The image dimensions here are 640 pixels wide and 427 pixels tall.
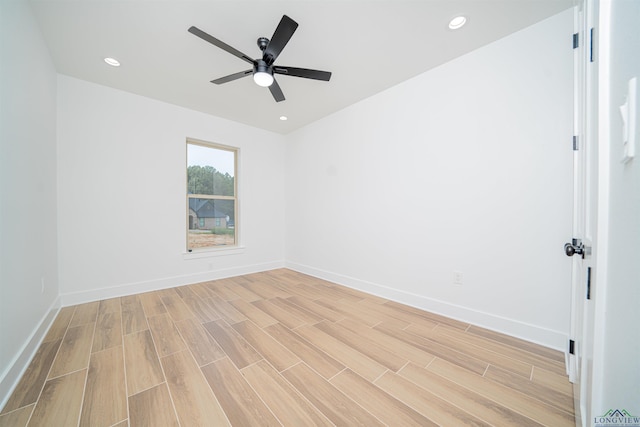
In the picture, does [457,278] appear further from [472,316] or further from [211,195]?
[211,195]

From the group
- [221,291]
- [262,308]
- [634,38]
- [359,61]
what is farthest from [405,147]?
[221,291]

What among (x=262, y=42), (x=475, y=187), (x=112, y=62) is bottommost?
(x=475, y=187)

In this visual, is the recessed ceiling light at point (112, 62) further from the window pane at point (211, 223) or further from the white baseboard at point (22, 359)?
the white baseboard at point (22, 359)

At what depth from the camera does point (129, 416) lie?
3.79 feet

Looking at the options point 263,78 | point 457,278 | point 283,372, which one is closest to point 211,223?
point 263,78

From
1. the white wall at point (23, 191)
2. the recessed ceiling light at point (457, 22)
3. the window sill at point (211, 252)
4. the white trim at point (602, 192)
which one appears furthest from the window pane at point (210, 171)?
the white trim at point (602, 192)

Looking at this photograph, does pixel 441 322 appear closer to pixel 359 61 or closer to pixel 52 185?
pixel 359 61

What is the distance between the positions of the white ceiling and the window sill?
2.29 meters

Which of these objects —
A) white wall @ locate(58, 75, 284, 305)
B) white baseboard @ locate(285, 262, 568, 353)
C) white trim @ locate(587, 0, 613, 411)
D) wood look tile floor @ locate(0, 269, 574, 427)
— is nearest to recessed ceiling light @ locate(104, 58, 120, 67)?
white wall @ locate(58, 75, 284, 305)

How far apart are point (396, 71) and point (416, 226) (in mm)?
1744

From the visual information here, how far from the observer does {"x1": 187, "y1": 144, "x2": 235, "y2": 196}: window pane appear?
3.58 m

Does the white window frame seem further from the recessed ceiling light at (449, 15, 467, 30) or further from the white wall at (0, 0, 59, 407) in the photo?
the recessed ceiling light at (449, 15, 467, 30)

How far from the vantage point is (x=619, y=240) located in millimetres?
562

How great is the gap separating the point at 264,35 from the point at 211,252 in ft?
10.00
